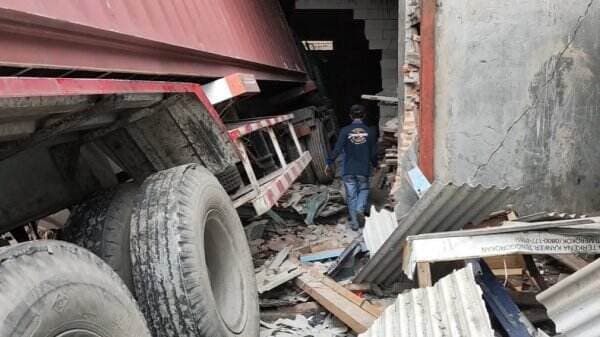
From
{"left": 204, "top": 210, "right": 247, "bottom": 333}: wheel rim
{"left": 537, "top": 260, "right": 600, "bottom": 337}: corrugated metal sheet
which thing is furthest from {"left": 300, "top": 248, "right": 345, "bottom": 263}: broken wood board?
{"left": 537, "top": 260, "right": 600, "bottom": 337}: corrugated metal sheet

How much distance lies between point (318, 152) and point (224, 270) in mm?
5941

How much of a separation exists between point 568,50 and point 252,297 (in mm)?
3278

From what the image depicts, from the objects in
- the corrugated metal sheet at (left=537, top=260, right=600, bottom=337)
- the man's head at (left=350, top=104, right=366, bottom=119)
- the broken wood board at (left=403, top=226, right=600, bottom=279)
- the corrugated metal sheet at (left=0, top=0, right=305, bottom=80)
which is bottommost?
the man's head at (left=350, top=104, right=366, bottom=119)

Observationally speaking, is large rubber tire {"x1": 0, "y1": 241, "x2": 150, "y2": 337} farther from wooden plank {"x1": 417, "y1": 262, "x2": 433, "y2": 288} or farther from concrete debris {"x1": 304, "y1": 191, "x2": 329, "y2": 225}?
concrete debris {"x1": 304, "y1": 191, "x2": 329, "y2": 225}

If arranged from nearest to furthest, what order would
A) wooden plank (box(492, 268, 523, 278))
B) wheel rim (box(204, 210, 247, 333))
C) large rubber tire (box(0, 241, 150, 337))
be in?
large rubber tire (box(0, 241, 150, 337)), wheel rim (box(204, 210, 247, 333)), wooden plank (box(492, 268, 523, 278))

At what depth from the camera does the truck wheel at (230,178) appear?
4.36 metres

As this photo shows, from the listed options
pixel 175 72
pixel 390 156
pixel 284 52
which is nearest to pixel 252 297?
pixel 175 72

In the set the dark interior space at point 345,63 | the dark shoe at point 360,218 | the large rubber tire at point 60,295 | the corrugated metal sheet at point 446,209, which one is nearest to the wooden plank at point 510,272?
the corrugated metal sheet at point 446,209

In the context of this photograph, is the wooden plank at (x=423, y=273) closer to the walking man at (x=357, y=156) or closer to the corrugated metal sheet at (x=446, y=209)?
the corrugated metal sheet at (x=446, y=209)

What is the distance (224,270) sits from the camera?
3.58 meters

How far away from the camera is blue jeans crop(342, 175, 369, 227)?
285 inches

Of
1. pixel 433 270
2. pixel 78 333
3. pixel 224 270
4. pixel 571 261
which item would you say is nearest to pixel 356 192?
pixel 571 261

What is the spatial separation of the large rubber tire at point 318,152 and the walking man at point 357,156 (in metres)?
1.55

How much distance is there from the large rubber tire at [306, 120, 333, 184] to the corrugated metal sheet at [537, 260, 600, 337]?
6.11 meters
